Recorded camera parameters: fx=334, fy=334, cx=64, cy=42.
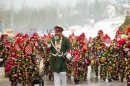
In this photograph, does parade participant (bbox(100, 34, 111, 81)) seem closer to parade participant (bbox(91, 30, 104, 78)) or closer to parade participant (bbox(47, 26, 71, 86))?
parade participant (bbox(91, 30, 104, 78))

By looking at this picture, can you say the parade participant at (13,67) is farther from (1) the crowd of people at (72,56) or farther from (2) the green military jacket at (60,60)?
(2) the green military jacket at (60,60)

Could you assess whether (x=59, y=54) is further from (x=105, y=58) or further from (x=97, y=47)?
(x=97, y=47)

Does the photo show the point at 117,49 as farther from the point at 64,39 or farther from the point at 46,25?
the point at 46,25

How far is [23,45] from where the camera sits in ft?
38.1

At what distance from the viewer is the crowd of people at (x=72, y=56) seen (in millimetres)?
10477

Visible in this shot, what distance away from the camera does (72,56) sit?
13273 mm

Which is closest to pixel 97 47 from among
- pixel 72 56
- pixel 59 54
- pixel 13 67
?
pixel 72 56

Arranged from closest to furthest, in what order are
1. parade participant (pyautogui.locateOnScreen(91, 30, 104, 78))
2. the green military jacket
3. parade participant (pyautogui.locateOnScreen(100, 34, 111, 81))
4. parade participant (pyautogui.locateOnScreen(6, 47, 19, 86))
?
the green military jacket, parade participant (pyautogui.locateOnScreen(6, 47, 19, 86)), parade participant (pyautogui.locateOnScreen(100, 34, 111, 81)), parade participant (pyautogui.locateOnScreen(91, 30, 104, 78))

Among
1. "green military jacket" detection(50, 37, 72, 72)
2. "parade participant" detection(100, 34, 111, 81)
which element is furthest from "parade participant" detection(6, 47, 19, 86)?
"parade participant" detection(100, 34, 111, 81)

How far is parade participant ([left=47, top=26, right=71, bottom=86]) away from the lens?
10.3 meters

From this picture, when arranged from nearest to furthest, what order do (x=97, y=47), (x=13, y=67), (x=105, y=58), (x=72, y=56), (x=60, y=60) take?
(x=60, y=60)
(x=13, y=67)
(x=72, y=56)
(x=105, y=58)
(x=97, y=47)

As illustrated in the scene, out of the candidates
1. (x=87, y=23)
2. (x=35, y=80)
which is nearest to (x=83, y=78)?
(x=35, y=80)

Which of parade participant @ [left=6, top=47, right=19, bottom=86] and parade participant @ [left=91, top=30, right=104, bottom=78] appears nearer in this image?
parade participant @ [left=6, top=47, right=19, bottom=86]

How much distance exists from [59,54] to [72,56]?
2957mm
